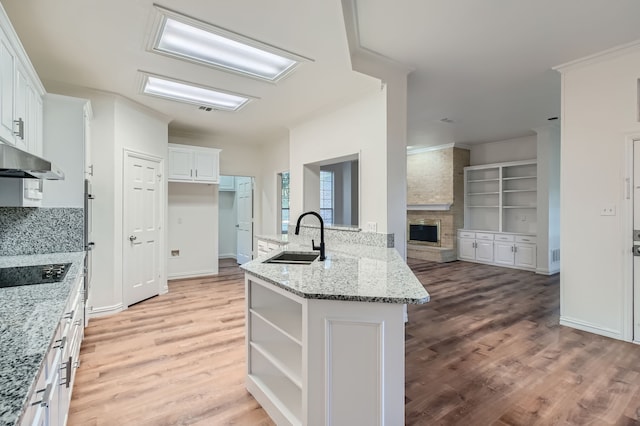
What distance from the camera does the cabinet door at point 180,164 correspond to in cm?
548

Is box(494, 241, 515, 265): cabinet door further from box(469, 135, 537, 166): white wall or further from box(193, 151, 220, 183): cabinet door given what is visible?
box(193, 151, 220, 183): cabinet door

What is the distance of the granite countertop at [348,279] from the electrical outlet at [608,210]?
2.25m

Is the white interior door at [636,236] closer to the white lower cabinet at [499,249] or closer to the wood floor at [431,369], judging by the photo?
the wood floor at [431,369]

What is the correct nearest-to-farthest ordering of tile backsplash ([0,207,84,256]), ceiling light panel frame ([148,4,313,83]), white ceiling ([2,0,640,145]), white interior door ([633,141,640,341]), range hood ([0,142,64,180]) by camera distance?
1. range hood ([0,142,64,180])
2. white ceiling ([2,0,640,145])
3. ceiling light panel frame ([148,4,313,83])
4. tile backsplash ([0,207,84,256])
5. white interior door ([633,141,640,341])

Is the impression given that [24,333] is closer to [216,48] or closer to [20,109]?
[20,109]

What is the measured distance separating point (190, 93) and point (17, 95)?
80.1 inches

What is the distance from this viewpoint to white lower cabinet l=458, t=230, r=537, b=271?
6551 mm

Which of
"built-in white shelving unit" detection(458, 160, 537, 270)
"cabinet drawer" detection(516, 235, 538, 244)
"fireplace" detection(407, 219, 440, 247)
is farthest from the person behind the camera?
"fireplace" detection(407, 219, 440, 247)

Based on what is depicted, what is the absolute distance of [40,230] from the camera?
2.79 metres

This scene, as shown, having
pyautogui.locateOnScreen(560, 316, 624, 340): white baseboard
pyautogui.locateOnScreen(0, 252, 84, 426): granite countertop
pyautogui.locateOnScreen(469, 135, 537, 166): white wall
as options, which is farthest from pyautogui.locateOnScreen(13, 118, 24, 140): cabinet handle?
pyautogui.locateOnScreen(469, 135, 537, 166): white wall

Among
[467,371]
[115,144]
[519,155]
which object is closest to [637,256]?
[467,371]

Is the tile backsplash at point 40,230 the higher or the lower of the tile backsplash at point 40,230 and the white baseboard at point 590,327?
the higher

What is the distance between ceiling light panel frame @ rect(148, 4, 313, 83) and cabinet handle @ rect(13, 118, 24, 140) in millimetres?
1140

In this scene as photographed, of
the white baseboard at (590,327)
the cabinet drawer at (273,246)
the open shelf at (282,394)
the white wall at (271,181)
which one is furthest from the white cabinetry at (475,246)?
the open shelf at (282,394)
